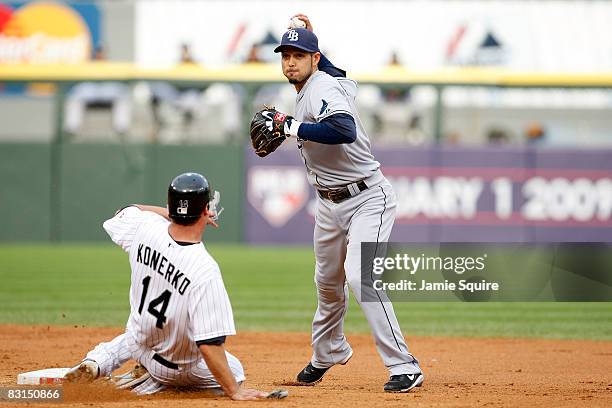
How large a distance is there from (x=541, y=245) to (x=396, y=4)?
762 cm

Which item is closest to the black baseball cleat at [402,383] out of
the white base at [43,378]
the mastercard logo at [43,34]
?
the white base at [43,378]

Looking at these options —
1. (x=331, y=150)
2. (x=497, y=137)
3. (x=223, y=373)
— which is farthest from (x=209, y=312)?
(x=497, y=137)

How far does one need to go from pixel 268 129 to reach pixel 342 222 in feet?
2.13

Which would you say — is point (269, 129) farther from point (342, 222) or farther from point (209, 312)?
point (209, 312)

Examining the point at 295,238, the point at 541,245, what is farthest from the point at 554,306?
the point at 295,238

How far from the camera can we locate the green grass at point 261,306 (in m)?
8.95

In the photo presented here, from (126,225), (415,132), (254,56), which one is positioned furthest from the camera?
(254,56)

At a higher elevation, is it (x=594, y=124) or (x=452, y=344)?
(x=594, y=124)

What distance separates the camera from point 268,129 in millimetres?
5387

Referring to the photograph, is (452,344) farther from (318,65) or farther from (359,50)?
(359,50)

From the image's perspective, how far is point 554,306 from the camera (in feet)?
36.0

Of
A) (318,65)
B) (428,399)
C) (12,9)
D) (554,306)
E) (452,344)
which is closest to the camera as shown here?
(428,399)

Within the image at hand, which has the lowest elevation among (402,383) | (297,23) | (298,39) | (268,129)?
(402,383)

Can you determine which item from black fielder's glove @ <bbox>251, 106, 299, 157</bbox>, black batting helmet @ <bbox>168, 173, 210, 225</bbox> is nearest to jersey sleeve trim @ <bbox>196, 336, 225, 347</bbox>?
black batting helmet @ <bbox>168, 173, 210, 225</bbox>
